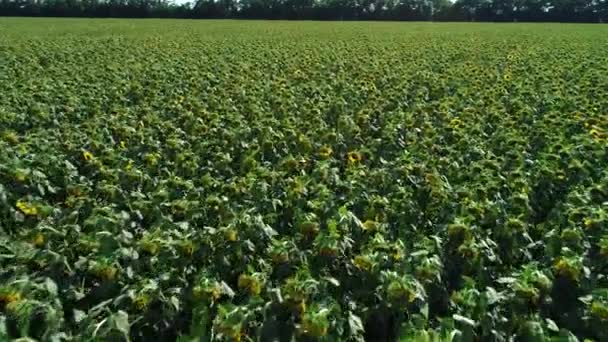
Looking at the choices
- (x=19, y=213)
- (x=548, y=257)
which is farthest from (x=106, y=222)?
(x=548, y=257)

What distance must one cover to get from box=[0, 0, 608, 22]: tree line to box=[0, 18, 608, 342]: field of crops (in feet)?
184

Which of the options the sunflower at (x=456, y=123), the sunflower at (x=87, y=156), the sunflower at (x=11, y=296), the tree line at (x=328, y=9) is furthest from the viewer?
the tree line at (x=328, y=9)

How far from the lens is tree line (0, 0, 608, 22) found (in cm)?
5891

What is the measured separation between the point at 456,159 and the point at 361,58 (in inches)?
441

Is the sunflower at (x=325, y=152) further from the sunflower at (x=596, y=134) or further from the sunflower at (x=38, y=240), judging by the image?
the sunflower at (x=38, y=240)

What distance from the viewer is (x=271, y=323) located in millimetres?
2576

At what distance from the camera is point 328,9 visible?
6400 cm

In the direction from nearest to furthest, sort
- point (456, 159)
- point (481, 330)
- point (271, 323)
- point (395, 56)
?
point (271, 323), point (481, 330), point (456, 159), point (395, 56)

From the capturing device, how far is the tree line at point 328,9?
58.9 m

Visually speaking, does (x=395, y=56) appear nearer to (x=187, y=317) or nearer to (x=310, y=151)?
(x=310, y=151)

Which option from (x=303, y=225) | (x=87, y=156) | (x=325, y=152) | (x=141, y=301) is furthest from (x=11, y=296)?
(x=325, y=152)

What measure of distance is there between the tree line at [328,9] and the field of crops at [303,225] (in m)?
56.0

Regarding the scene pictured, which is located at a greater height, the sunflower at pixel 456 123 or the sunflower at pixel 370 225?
the sunflower at pixel 370 225

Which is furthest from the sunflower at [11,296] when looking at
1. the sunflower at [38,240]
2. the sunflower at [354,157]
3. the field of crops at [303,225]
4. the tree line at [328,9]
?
the tree line at [328,9]
